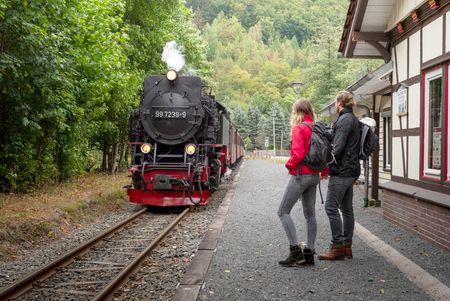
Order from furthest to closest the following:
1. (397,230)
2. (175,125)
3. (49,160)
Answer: (49,160), (175,125), (397,230)

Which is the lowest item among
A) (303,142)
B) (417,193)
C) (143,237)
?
(143,237)

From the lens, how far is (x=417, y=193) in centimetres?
697

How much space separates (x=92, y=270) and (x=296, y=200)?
2599 mm

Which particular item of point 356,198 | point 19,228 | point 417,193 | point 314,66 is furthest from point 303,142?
point 314,66

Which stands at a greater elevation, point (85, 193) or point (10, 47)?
point (10, 47)

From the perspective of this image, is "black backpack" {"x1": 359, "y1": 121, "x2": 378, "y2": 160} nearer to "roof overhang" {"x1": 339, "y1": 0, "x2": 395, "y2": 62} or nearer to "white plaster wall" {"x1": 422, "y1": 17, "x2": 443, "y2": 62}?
"white plaster wall" {"x1": 422, "y1": 17, "x2": 443, "y2": 62}

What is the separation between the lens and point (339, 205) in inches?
228

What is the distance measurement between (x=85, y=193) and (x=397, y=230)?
752cm

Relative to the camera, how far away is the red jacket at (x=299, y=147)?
5188 millimetres

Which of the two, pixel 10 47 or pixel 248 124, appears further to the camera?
pixel 248 124

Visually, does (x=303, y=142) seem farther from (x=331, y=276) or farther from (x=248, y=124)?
(x=248, y=124)

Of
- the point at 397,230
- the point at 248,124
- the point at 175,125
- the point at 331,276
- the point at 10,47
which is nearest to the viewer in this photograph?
the point at 331,276

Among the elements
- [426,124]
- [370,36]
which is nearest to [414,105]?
[426,124]

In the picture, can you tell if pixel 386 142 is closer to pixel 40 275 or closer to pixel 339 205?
pixel 339 205
